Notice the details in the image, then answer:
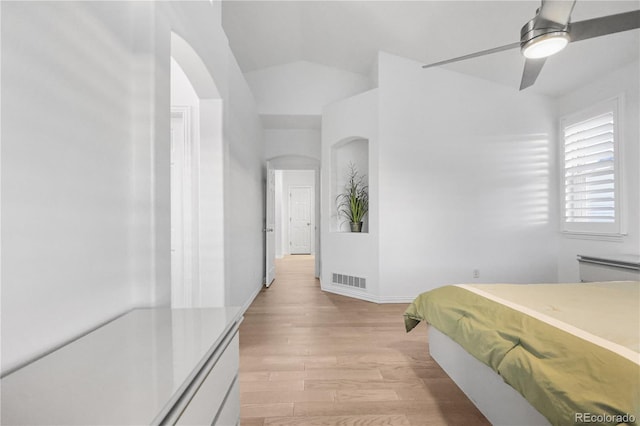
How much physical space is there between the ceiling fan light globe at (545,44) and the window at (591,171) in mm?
2464

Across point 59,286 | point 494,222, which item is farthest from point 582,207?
point 59,286

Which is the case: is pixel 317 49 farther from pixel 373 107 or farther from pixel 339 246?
pixel 339 246

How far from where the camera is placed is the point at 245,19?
396cm

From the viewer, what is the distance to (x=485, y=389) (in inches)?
66.5

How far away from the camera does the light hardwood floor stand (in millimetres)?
1761

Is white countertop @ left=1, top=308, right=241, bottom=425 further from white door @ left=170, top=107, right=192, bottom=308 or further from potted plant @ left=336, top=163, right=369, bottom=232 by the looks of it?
potted plant @ left=336, top=163, right=369, bottom=232

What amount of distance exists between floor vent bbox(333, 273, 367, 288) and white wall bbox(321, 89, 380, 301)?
0.18 feet

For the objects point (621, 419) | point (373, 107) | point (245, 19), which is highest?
point (245, 19)

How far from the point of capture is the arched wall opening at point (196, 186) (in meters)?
2.67

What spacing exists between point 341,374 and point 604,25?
2574 millimetres

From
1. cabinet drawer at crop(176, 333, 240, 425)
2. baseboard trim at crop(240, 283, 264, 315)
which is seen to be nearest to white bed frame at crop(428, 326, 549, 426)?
cabinet drawer at crop(176, 333, 240, 425)

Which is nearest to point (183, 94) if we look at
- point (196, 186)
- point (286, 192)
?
point (196, 186)

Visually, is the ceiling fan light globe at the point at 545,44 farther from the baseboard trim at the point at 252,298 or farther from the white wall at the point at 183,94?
the baseboard trim at the point at 252,298

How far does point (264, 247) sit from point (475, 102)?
3943mm
